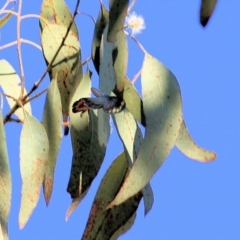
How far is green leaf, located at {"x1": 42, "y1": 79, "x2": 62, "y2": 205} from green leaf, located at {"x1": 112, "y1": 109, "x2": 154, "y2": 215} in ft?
0.40

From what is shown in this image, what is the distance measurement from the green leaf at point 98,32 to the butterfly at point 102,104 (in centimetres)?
20

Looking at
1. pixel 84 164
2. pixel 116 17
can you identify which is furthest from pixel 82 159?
pixel 116 17

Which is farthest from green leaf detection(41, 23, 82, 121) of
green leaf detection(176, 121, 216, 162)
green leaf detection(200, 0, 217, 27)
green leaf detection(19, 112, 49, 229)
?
green leaf detection(200, 0, 217, 27)

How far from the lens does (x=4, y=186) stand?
52.6 inches

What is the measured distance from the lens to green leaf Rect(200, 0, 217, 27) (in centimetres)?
85

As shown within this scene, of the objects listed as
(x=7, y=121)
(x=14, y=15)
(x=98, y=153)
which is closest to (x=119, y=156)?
(x=98, y=153)

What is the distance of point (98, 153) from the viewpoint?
1.41 meters

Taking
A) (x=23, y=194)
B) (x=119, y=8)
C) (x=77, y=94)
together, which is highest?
(x=119, y=8)

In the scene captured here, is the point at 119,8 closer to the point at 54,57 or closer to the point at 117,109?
the point at 117,109

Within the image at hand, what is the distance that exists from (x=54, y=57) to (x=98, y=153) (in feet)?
0.59

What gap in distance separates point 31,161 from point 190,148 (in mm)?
263

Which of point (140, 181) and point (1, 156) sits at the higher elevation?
point (140, 181)

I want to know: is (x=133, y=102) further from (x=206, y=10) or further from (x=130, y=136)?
(x=206, y=10)

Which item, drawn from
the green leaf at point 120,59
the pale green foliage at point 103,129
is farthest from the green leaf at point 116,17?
the green leaf at point 120,59
